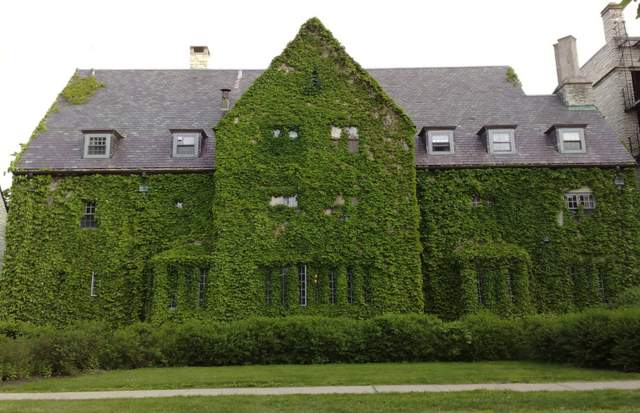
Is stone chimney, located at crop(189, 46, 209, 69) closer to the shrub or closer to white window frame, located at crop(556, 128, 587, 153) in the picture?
white window frame, located at crop(556, 128, 587, 153)

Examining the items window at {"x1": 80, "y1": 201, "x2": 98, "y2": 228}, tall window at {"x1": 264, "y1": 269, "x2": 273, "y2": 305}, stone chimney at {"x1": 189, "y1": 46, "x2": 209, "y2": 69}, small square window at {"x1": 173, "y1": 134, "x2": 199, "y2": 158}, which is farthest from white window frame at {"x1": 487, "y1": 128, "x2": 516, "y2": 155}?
window at {"x1": 80, "y1": 201, "x2": 98, "y2": 228}

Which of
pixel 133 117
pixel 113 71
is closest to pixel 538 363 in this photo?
pixel 133 117

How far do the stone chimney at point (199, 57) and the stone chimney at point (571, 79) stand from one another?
902 inches

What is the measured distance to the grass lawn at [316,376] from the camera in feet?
44.6

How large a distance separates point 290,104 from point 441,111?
9.89 m

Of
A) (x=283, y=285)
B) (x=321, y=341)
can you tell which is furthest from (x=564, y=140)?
(x=321, y=341)

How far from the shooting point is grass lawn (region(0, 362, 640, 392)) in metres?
13.6

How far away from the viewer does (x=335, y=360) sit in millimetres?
19484

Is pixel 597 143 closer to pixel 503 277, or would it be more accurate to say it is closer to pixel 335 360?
pixel 503 277

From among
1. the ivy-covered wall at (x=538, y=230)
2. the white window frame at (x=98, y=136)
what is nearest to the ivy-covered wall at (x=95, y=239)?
the white window frame at (x=98, y=136)

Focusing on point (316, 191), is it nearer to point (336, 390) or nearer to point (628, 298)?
point (336, 390)

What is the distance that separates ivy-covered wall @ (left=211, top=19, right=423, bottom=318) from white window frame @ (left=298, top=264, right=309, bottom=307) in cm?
21

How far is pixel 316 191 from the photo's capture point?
2594 cm

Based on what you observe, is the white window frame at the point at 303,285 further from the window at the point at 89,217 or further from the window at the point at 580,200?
the window at the point at 580,200
